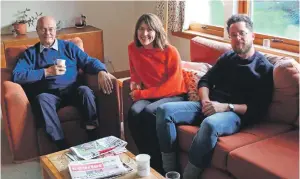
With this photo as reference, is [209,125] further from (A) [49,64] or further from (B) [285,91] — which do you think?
(A) [49,64]

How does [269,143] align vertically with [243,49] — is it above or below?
below

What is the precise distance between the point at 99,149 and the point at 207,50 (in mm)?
1264

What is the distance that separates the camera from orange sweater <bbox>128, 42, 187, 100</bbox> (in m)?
2.81

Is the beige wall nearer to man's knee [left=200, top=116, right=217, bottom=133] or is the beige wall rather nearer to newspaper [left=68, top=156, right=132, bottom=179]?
man's knee [left=200, top=116, right=217, bottom=133]

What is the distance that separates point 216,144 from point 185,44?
2173 mm

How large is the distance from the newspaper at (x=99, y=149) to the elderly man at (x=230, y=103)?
0.36 metres

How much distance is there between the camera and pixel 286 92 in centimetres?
238

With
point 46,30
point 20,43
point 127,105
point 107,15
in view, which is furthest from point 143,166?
point 107,15

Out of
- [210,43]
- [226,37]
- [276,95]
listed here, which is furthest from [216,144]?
[226,37]

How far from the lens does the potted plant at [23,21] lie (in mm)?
4383

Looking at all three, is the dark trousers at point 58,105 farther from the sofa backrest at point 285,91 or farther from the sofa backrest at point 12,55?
the sofa backrest at point 285,91

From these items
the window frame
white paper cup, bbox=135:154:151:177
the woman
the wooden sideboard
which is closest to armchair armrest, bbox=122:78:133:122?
the woman

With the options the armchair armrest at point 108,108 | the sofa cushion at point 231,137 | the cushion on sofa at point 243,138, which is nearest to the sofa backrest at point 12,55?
the armchair armrest at point 108,108

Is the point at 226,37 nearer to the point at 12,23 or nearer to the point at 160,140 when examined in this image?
the point at 160,140
